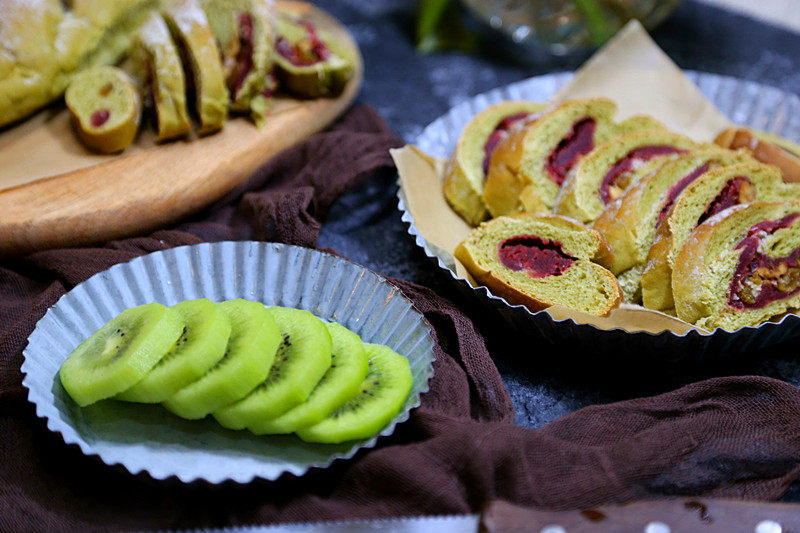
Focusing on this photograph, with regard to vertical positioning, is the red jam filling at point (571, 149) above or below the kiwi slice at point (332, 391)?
above

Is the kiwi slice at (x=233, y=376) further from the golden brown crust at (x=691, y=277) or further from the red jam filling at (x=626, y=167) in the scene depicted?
the red jam filling at (x=626, y=167)

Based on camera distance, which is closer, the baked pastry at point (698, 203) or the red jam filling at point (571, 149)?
the baked pastry at point (698, 203)

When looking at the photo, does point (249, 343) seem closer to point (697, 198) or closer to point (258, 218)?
point (258, 218)

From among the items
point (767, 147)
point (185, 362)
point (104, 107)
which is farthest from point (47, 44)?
point (767, 147)

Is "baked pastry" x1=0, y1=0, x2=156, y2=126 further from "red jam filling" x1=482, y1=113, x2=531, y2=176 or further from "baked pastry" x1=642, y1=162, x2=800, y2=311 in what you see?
"baked pastry" x1=642, y1=162, x2=800, y2=311

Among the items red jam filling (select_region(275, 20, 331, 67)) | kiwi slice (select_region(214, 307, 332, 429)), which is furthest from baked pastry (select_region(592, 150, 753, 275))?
red jam filling (select_region(275, 20, 331, 67))

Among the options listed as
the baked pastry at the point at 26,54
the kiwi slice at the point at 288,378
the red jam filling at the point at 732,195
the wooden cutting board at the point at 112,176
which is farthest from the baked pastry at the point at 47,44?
the red jam filling at the point at 732,195
